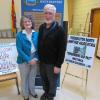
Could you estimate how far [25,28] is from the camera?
2510 millimetres

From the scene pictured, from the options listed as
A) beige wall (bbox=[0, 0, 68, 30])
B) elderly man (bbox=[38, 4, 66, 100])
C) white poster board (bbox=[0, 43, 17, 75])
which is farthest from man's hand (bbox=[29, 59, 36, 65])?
beige wall (bbox=[0, 0, 68, 30])

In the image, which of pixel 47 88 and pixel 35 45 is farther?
pixel 47 88

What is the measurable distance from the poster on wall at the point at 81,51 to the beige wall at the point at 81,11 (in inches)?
155

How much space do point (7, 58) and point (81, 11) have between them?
19.1 ft

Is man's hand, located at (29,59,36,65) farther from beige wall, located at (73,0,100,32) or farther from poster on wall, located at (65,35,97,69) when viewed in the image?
beige wall, located at (73,0,100,32)

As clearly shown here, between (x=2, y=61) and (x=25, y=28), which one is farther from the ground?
(x=25, y=28)

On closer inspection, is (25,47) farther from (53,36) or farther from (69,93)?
(69,93)

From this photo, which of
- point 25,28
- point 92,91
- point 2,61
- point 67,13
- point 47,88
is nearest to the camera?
point 25,28

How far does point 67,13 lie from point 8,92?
6179mm

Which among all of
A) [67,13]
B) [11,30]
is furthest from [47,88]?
[67,13]

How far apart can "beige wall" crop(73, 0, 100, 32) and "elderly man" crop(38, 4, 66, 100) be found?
14.9 feet

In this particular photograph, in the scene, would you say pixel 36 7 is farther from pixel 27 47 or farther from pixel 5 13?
pixel 5 13

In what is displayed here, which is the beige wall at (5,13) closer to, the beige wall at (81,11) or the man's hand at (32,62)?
the beige wall at (81,11)

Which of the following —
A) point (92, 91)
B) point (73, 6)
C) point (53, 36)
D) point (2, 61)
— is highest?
point (73, 6)
